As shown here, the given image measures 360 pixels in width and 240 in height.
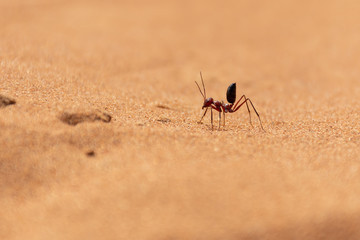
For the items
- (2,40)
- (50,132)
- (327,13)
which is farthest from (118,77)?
(327,13)

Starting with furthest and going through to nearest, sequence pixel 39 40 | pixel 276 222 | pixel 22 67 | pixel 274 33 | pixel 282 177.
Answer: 1. pixel 274 33
2. pixel 39 40
3. pixel 22 67
4. pixel 282 177
5. pixel 276 222

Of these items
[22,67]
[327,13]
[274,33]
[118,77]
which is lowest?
[22,67]

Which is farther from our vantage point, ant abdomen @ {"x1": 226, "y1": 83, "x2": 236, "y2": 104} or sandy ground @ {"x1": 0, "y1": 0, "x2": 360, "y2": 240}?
ant abdomen @ {"x1": 226, "y1": 83, "x2": 236, "y2": 104}

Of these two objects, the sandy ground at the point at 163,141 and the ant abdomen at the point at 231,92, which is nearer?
the sandy ground at the point at 163,141

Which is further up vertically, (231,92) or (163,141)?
(231,92)

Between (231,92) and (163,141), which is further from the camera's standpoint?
(231,92)

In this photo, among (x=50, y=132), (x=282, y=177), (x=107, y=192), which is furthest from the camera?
(x=50, y=132)

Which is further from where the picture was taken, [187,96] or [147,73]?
[147,73]

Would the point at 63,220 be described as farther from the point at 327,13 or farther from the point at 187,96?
the point at 327,13
